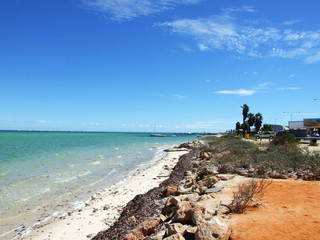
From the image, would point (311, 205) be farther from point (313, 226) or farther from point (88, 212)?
point (88, 212)

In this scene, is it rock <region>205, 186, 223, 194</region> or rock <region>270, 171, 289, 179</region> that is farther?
rock <region>270, 171, 289, 179</region>

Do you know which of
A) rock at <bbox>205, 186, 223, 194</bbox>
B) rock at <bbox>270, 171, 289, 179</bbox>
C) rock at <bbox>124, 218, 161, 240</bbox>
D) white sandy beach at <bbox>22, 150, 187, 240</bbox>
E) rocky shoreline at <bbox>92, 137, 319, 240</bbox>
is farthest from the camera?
rock at <bbox>270, 171, 289, 179</bbox>

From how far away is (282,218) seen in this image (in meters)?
5.86

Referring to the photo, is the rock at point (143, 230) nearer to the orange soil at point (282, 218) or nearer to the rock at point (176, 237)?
the rock at point (176, 237)

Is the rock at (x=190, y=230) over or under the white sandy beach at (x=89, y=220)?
over

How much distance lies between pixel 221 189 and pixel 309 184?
11.9 ft

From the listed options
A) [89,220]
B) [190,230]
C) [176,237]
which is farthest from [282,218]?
[89,220]

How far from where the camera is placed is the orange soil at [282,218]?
4.89 meters

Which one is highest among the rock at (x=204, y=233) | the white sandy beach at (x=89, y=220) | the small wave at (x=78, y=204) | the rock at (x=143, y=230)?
the rock at (x=204, y=233)

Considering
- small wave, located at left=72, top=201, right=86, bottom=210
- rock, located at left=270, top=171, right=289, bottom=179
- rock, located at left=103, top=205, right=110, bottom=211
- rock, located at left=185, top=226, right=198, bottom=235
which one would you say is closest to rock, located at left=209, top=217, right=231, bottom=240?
rock, located at left=185, top=226, right=198, bottom=235

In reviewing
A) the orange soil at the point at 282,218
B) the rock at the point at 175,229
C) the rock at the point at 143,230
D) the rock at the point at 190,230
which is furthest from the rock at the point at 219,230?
the rock at the point at 143,230

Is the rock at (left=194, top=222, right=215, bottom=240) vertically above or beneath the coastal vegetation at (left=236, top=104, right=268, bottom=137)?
beneath

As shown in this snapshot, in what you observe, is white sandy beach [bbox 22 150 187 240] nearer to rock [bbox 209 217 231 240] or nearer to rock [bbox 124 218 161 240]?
rock [bbox 124 218 161 240]

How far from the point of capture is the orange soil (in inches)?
193
